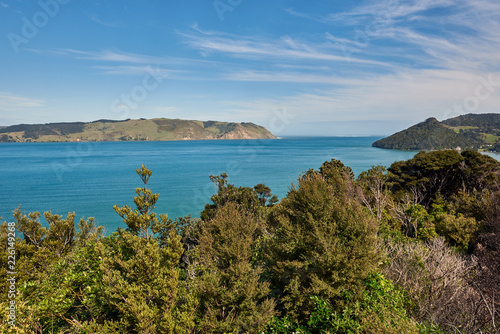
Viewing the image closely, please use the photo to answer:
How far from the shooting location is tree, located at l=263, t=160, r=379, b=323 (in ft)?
34.1

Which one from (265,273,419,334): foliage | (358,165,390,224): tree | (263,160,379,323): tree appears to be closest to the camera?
(265,273,419,334): foliage

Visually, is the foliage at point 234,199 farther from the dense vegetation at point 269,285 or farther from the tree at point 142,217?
the tree at point 142,217

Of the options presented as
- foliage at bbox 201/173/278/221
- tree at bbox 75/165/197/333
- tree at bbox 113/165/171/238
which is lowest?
foliage at bbox 201/173/278/221

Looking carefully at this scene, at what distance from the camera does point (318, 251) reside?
11.1 metres

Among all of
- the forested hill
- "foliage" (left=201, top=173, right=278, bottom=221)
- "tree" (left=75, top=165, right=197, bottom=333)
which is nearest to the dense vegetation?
"tree" (left=75, top=165, right=197, bottom=333)

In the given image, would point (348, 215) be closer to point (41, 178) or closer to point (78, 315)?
point (78, 315)

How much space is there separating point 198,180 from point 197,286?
75327mm

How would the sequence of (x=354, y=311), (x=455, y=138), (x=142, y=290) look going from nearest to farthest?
(x=142, y=290), (x=354, y=311), (x=455, y=138)

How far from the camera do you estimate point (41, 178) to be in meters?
89.1

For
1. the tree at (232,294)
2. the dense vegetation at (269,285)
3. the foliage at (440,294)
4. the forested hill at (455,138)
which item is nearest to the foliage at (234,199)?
the dense vegetation at (269,285)

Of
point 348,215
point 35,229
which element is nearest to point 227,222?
point 348,215

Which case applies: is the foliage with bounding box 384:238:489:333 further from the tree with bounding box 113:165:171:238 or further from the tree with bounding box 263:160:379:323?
the tree with bounding box 113:165:171:238

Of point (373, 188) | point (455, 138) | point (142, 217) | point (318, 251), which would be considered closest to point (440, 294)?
point (318, 251)

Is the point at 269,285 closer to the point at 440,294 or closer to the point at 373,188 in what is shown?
the point at 440,294
